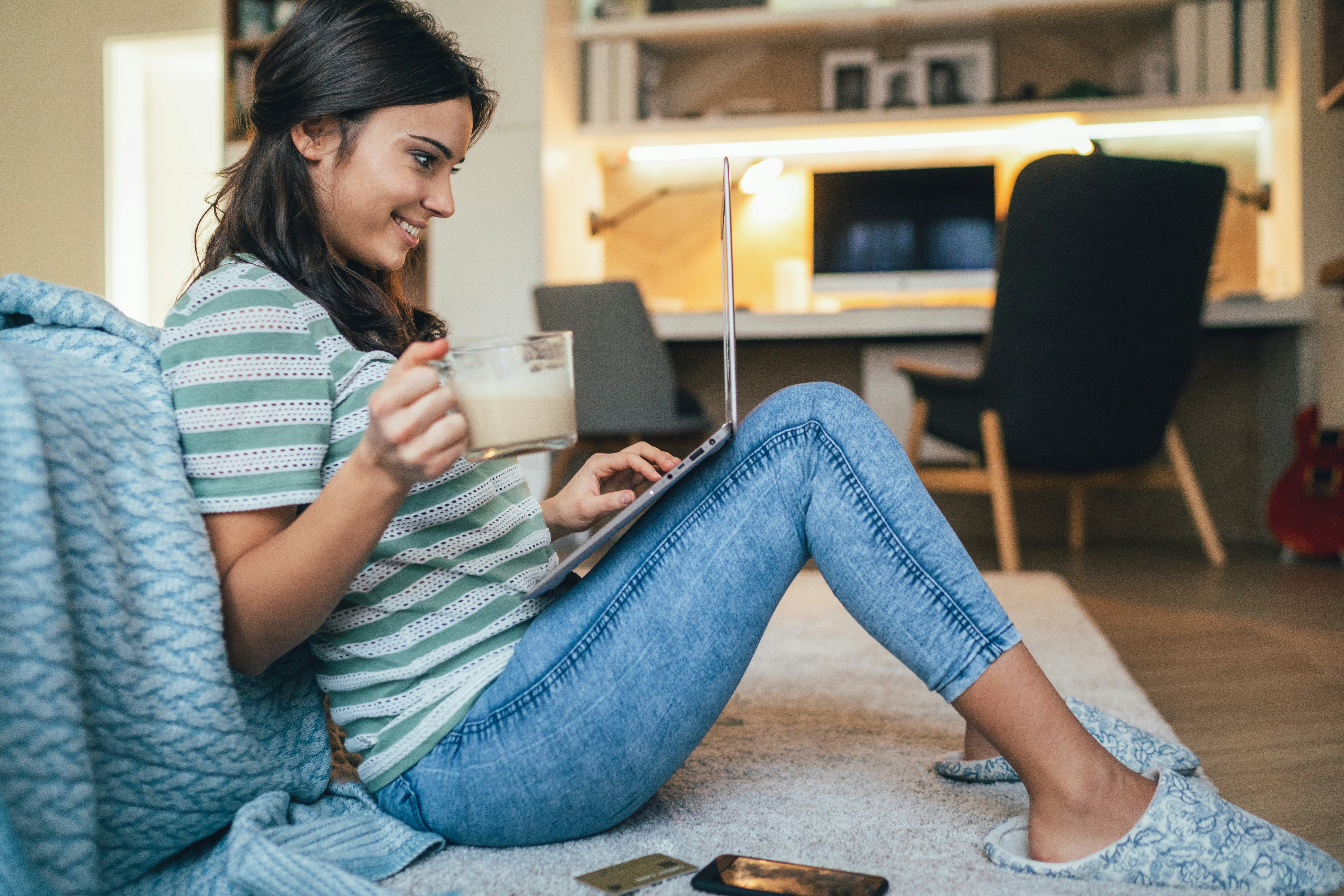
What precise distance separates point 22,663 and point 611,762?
40 centimetres

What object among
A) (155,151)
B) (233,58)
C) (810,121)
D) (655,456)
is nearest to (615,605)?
(655,456)

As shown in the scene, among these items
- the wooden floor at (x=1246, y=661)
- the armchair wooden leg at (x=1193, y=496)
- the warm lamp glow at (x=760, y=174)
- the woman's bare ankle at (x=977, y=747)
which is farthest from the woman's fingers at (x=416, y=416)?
the warm lamp glow at (x=760, y=174)

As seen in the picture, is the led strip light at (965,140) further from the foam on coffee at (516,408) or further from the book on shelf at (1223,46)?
the foam on coffee at (516,408)

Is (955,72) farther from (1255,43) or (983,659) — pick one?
(983,659)

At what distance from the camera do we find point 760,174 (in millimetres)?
3352

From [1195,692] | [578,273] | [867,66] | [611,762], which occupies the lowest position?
[1195,692]

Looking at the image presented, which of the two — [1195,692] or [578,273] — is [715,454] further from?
[578,273]

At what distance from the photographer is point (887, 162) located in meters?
3.60

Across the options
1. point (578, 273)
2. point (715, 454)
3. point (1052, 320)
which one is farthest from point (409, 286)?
point (578, 273)

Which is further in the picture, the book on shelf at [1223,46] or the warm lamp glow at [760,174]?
the warm lamp glow at [760,174]

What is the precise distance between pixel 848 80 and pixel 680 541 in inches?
123

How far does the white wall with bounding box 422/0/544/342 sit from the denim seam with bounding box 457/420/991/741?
2562 millimetres

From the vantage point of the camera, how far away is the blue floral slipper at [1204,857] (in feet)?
2.40

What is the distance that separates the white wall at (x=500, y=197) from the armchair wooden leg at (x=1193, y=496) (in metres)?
1.93
